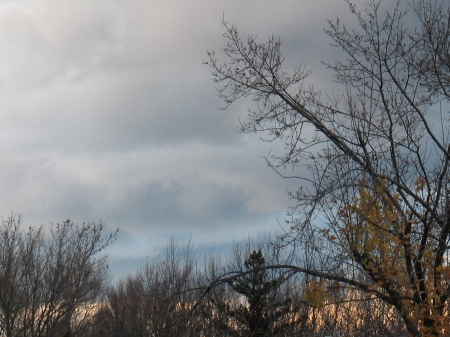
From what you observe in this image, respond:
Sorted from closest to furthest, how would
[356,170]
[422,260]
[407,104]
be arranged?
[356,170] < [422,260] < [407,104]

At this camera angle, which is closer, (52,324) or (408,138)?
(408,138)

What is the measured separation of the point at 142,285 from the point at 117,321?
288 cm

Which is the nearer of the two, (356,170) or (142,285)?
(356,170)

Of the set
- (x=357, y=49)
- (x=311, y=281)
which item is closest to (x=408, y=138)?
(x=357, y=49)

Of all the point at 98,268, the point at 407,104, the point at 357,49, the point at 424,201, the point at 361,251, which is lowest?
the point at 361,251

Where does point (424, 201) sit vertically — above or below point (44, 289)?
below

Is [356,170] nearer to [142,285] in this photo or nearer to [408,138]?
[408,138]

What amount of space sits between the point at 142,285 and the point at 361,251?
31211 mm

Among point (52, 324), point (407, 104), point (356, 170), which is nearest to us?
point (356, 170)

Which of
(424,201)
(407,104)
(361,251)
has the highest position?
(407,104)

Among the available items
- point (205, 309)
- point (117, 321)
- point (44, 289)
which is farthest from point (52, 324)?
point (205, 309)

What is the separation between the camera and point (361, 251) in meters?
9.88

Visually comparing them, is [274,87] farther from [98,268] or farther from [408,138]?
[98,268]

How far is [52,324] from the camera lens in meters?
32.5
